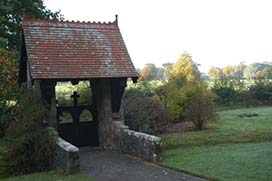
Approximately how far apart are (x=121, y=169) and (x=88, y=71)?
381 cm

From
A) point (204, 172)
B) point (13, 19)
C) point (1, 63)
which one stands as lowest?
point (204, 172)

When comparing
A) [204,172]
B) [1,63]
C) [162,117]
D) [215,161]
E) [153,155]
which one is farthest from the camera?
[162,117]

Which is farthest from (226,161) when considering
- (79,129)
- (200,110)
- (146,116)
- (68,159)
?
(200,110)

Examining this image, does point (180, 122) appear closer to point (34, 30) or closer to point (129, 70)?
point (129, 70)

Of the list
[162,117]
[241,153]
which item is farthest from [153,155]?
[162,117]

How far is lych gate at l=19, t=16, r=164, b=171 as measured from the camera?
11969 millimetres

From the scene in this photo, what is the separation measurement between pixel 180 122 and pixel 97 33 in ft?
32.4

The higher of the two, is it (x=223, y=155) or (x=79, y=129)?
(x=79, y=129)

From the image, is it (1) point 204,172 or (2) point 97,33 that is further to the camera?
(2) point 97,33

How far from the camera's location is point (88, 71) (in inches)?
488

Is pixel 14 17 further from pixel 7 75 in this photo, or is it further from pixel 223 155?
pixel 223 155

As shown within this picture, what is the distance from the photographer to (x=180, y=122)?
71.2 ft

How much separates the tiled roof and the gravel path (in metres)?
2.89

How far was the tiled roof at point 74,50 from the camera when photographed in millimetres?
12055
